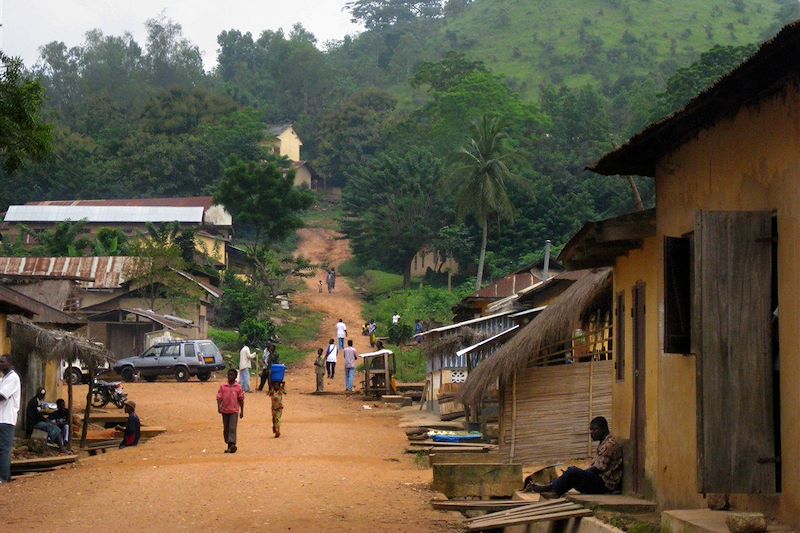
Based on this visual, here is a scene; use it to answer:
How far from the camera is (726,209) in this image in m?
10.5

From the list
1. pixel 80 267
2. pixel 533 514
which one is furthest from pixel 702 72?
pixel 533 514

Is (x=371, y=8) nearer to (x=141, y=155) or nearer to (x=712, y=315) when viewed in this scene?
(x=141, y=155)

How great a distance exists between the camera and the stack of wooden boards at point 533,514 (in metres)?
11.6

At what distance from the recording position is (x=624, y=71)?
393 feet

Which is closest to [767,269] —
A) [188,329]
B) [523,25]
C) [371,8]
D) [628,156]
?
[628,156]

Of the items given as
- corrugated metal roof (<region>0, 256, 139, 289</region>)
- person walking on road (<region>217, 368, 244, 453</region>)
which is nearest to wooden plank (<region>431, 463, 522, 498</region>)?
person walking on road (<region>217, 368, 244, 453</region>)

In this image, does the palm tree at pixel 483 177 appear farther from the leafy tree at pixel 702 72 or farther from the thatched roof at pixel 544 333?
the thatched roof at pixel 544 333

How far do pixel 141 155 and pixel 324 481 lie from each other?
69731mm

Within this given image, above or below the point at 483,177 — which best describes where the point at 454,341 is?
below

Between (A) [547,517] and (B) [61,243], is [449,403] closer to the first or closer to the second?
(A) [547,517]

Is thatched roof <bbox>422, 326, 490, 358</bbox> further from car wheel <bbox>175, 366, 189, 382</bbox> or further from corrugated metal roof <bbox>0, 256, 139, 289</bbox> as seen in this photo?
corrugated metal roof <bbox>0, 256, 139, 289</bbox>

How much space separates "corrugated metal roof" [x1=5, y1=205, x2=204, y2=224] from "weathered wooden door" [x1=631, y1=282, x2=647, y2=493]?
191 feet

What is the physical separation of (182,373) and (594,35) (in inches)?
3863

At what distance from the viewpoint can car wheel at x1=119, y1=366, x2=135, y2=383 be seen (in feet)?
139
